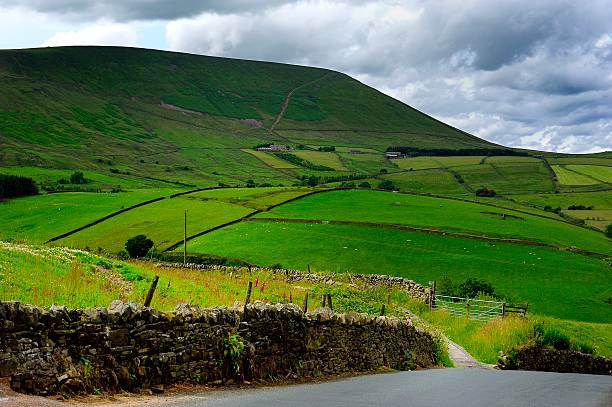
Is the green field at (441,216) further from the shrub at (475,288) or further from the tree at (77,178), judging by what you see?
the tree at (77,178)

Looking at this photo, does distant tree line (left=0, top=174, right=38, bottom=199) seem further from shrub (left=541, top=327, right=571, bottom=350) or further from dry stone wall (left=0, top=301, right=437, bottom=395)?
dry stone wall (left=0, top=301, right=437, bottom=395)

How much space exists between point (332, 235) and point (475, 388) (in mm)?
75791

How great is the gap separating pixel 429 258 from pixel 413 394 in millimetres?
70742

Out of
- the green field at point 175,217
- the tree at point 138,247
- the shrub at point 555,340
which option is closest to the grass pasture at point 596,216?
the green field at point 175,217

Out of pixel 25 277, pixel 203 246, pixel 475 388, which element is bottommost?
pixel 203 246

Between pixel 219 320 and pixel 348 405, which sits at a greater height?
pixel 219 320

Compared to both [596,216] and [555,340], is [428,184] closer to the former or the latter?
[596,216]

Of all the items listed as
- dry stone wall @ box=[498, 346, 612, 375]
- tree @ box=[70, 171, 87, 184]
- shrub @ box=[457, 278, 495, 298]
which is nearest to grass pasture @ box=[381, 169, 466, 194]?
tree @ box=[70, 171, 87, 184]

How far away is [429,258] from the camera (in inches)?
3388

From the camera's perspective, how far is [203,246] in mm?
88500

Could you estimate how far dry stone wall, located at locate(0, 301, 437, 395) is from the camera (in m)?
12.0

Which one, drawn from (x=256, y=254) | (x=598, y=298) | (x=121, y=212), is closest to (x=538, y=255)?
(x=598, y=298)

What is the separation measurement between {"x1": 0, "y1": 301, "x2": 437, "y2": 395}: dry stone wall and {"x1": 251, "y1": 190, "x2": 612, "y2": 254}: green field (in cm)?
8227

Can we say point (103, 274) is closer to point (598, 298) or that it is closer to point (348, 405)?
point (348, 405)
